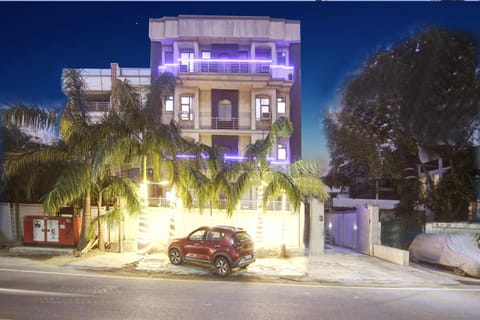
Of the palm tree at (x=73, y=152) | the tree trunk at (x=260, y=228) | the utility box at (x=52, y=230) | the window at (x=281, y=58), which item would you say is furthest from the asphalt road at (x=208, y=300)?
the window at (x=281, y=58)

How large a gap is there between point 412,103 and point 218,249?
43.2 ft

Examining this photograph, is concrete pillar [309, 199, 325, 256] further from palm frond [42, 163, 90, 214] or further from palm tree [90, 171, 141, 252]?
palm frond [42, 163, 90, 214]

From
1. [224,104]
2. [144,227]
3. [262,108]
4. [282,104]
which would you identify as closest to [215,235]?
[144,227]

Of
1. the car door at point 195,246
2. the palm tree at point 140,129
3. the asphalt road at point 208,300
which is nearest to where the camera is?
the asphalt road at point 208,300

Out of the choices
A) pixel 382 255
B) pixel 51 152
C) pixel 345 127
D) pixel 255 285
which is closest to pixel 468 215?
pixel 382 255

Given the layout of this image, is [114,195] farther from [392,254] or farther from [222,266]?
[392,254]

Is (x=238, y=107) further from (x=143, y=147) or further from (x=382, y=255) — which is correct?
(x=382, y=255)

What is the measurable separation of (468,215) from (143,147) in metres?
16.8

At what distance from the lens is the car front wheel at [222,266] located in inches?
442

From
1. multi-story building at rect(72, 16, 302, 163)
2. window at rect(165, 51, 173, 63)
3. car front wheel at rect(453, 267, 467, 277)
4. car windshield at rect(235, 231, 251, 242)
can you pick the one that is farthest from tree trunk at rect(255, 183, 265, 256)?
window at rect(165, 51, 173, 63)

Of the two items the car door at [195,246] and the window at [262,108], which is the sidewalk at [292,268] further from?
the window at [262,108]

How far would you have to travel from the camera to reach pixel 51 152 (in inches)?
532

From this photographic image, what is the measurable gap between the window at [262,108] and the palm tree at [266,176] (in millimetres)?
8045

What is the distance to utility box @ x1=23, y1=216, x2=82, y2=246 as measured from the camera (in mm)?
14398
